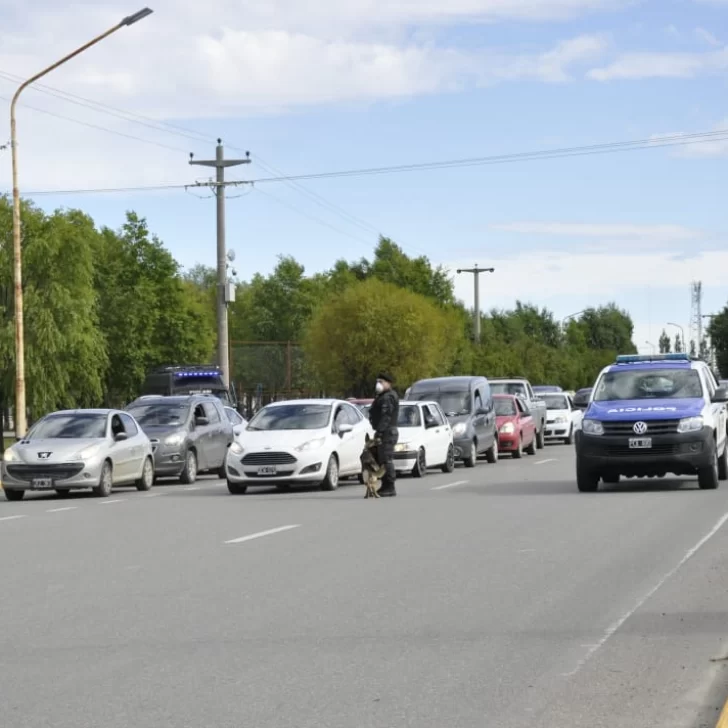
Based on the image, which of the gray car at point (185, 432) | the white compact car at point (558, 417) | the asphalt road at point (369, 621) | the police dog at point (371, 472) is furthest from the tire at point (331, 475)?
the white compact car at point (558, 417)

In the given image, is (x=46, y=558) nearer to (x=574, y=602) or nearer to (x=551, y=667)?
(x=574, y=602)

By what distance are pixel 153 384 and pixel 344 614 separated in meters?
Answer: 45.0

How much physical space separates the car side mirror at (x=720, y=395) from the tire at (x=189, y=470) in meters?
11.3

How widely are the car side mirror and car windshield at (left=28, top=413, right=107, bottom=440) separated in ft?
32.6

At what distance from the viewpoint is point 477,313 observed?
90500mm

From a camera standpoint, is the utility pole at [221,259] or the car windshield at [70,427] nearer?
the car windshield at [70,427]

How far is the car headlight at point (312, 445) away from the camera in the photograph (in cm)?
2550

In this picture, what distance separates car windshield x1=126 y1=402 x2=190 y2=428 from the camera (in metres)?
32.0

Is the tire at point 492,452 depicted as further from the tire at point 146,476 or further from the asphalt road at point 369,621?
the asphalt road at point 369,621

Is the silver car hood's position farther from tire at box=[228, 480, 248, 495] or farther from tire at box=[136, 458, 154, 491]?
tire at box=[228, 480, 248, 495]

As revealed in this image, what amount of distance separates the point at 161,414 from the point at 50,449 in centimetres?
644

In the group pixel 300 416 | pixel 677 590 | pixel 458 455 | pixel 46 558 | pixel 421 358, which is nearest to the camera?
pixel 677 590

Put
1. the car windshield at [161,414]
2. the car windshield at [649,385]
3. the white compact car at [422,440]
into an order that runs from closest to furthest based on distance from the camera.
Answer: the car windshield at [649,385]
the white compact car at [422,440]
the car windshield at [161,414]

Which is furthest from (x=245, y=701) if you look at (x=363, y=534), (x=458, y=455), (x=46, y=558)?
(x=458, y=455)
